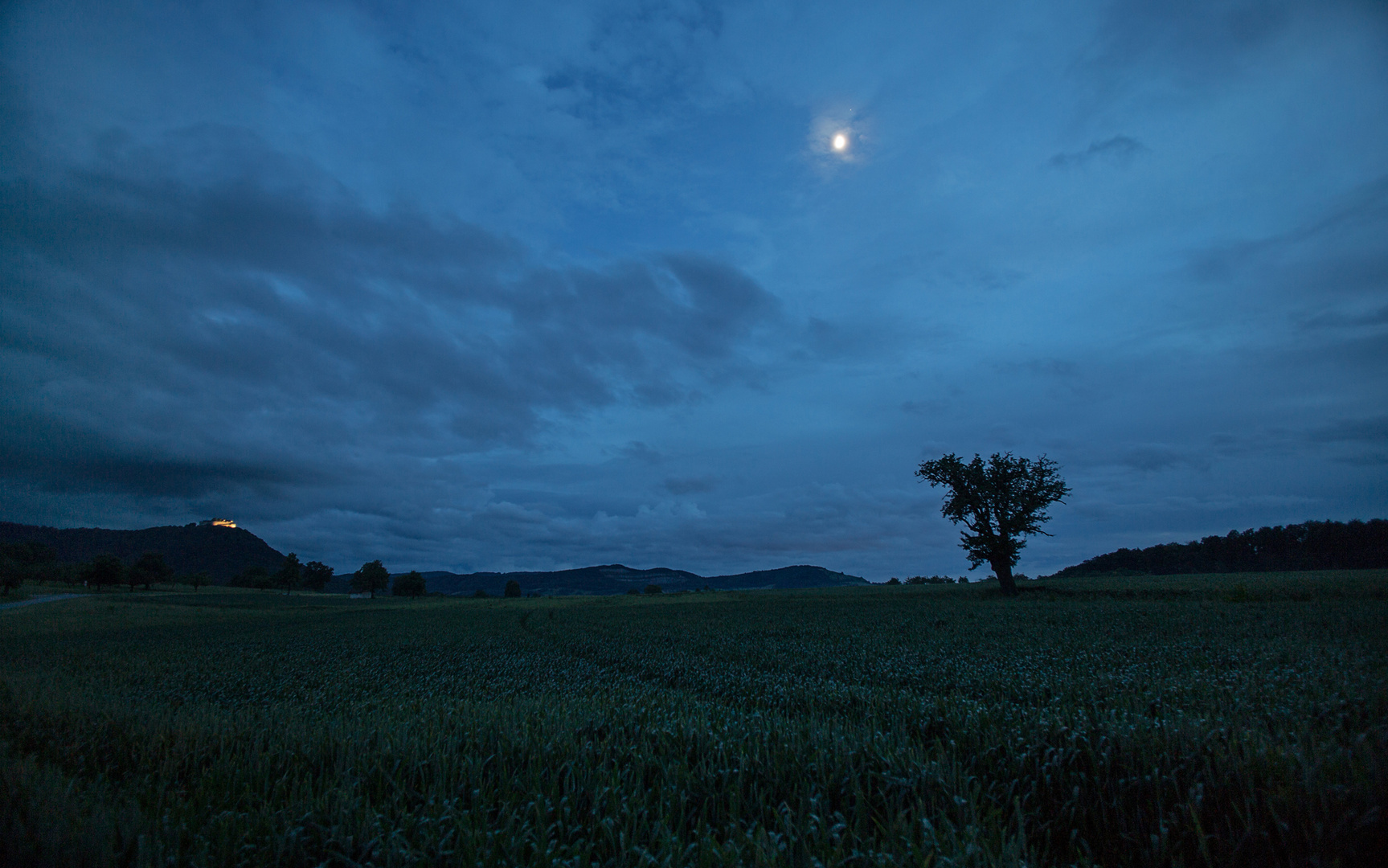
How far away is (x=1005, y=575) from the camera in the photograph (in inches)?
1908

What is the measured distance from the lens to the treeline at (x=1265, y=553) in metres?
82.7

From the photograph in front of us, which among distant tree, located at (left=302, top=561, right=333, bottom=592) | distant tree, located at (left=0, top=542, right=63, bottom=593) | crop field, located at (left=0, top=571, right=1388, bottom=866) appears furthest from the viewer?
distant tree, located at (left=302, top=561, right=333, bottom=592)

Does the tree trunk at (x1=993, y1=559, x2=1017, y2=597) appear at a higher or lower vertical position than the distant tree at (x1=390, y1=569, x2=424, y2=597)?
higher

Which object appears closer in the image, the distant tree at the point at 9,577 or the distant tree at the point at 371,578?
the distant tree at the point at 9,577

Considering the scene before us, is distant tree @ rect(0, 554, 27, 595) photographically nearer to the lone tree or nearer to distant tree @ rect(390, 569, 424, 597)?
distant tree @ rect(390, 569, 424, 597)

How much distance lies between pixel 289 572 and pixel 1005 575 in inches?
6591

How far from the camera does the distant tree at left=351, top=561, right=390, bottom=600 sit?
147250 mm

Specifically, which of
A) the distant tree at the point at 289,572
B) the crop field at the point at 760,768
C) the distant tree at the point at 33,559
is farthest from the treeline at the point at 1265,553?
the distant tree at the point at 33,559

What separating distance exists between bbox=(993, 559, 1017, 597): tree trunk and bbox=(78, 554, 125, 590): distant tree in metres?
166

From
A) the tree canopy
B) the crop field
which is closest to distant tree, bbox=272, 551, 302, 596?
the tree canopy

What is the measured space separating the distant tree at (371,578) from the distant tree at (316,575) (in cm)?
1441

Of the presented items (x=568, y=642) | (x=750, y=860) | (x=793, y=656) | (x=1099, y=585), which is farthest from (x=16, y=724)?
(x=1099, y=585)

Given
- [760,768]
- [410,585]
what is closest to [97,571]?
[410,585]

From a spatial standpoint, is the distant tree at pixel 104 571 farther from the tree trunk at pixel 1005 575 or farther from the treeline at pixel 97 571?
the tree trunk at pixel 1005 575
